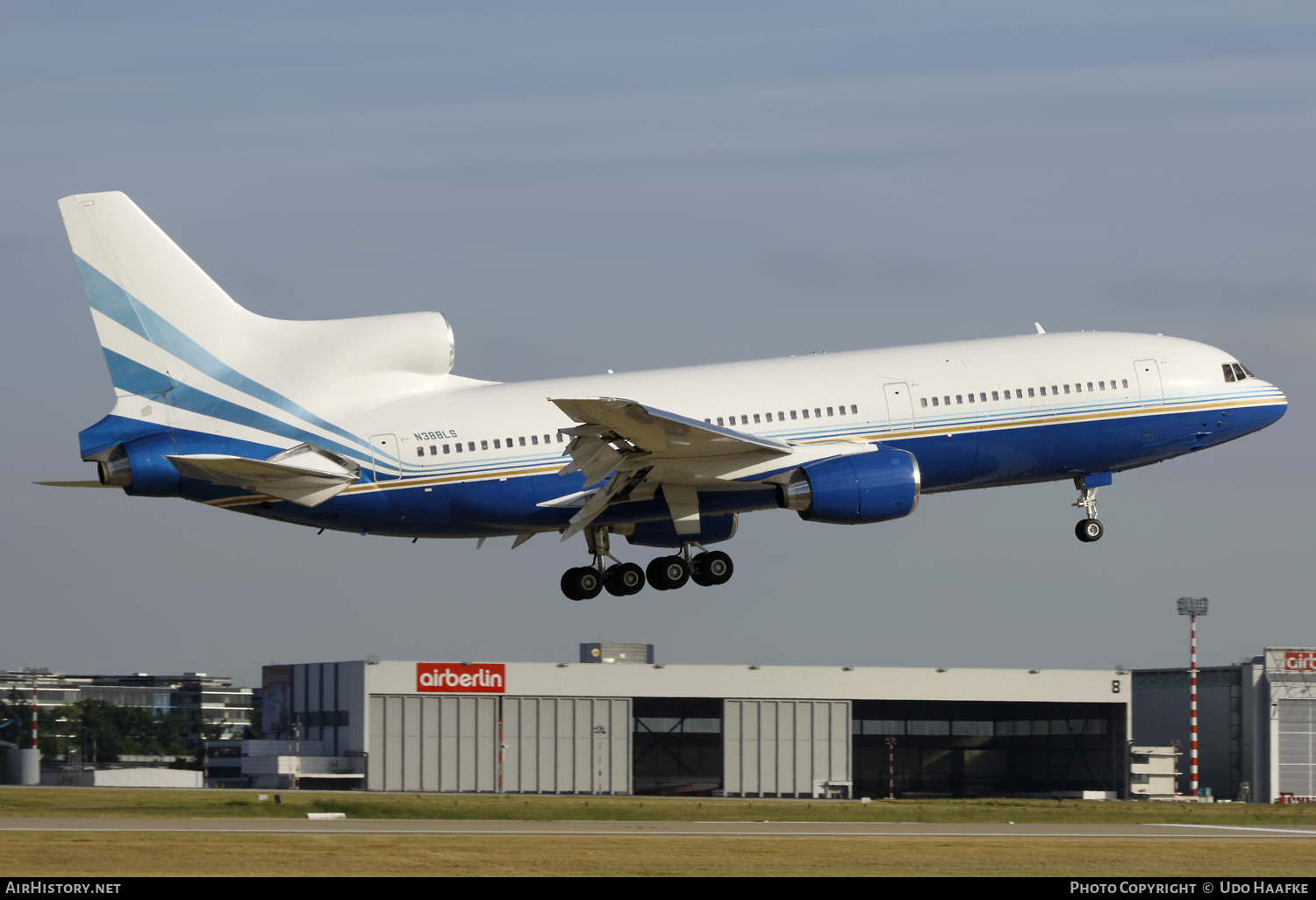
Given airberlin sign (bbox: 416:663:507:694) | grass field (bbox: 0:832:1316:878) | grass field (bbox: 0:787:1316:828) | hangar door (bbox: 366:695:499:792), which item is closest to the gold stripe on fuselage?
grass field (bbox: 0:832:1316:878)

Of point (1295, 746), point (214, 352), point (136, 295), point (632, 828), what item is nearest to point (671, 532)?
point (632, 828)

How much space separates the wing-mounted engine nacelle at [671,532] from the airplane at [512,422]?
212 centimetres

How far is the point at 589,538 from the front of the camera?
5219cm

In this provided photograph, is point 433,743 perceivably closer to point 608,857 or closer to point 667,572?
point 667,572

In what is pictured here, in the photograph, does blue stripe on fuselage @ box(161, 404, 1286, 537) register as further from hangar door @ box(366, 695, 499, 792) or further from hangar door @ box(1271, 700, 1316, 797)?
hangar door @ box(1271, 700, 1316, 797)

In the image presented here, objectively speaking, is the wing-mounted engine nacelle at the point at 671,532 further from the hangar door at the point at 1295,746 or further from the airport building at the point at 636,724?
the hangar door at the point at 1295,746

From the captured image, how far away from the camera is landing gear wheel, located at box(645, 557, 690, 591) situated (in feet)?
170

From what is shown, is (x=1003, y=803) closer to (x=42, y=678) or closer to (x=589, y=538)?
(x=589, y=538)

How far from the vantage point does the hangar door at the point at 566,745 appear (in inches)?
3996

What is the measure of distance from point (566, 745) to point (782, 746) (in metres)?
13.7

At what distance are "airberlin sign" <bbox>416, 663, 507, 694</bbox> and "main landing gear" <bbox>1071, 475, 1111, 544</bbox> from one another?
56960 millimetres

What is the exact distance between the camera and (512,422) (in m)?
48.1

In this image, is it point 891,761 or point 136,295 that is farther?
point 891,761

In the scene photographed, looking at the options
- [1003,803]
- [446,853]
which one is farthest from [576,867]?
[1003,803]
